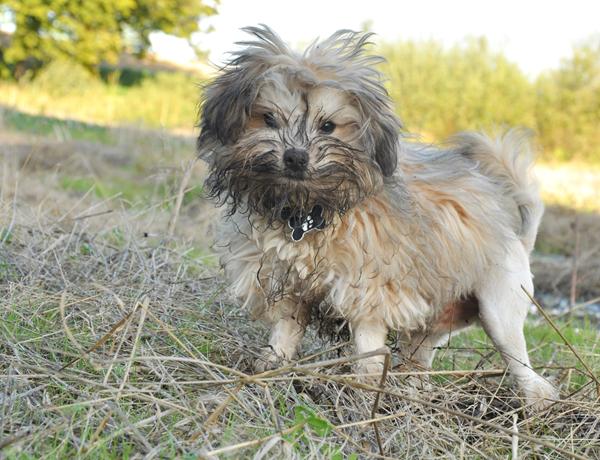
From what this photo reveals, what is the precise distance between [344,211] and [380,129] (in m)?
0.40

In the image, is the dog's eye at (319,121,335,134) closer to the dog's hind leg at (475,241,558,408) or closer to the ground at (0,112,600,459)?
the ground at (0,112,600,459)

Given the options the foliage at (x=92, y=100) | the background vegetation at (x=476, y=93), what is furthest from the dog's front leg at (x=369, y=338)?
the background vegetation at (x=476, y=93)

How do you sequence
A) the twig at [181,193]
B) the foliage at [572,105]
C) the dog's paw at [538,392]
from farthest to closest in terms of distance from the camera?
1. the foliage at [572,105]
2. the twig at [181,193]
3. the dog's paw at [538,392]

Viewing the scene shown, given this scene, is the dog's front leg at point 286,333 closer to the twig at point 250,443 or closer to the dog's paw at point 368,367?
the dog's paw at point 368,367

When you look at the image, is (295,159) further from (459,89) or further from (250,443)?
(459,89)

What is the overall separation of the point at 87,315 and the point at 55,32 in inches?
1169

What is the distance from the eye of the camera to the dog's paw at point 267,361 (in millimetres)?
3766

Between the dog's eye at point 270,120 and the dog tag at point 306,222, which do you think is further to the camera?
the dog tag at point 306,222

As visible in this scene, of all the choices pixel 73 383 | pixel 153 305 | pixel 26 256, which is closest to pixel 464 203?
pixel 153 305

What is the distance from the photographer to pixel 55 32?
3109 cm

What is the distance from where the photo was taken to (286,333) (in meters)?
3.93

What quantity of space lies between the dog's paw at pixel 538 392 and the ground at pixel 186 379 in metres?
0.06

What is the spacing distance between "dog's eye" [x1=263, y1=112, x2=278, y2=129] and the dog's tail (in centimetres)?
143

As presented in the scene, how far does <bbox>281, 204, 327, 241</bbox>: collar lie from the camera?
3535 mm
